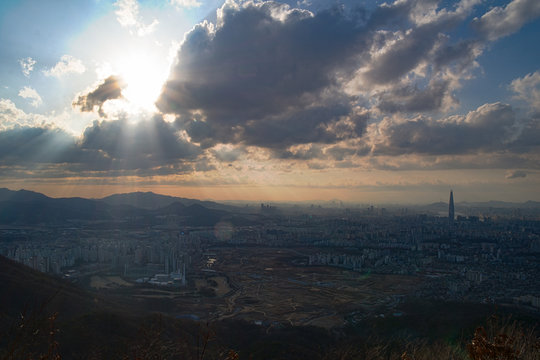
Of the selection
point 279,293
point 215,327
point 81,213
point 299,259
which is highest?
point 215,327

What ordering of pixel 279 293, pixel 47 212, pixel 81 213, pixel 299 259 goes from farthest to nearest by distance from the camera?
pixel 81 213, pixel 47 212, pixel 299 259, pixel 279 293

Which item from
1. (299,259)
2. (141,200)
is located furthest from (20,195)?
(299,259)

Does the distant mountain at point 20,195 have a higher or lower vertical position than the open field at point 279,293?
higher

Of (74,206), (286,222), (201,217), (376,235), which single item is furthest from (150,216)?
(376,235)

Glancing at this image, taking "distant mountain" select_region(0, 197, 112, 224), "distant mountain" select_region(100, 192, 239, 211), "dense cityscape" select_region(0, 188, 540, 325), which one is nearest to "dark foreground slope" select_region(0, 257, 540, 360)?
"dense cityscape" select_region(0, 188, 540, 325)

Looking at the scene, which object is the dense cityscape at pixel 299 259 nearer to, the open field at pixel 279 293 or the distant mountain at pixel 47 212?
the open field at pixel 279 293

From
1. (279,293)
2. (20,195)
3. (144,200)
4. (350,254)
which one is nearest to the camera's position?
(279,293)

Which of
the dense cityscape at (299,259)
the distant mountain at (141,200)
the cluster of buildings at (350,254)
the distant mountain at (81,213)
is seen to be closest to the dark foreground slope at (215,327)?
the dense cityscape at (299,259)

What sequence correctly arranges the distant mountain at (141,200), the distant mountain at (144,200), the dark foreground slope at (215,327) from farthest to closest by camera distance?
the distant mountain at (144,200) → the distant mountain at (141,200) → the dark foreground slope at (215,327)

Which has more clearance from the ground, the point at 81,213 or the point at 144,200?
the point at 144,200

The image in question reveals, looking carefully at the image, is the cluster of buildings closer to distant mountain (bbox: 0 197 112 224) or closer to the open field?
the open field

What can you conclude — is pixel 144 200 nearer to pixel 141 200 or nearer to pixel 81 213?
pixel 141 200

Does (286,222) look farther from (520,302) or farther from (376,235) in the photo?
(520,302)
